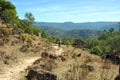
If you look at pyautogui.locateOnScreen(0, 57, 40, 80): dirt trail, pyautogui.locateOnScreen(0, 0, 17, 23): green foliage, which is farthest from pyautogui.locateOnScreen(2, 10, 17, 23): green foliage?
pyautogui.locateOnScreen(0, 57, 40, 80): dirt trail

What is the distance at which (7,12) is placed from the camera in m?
47.3

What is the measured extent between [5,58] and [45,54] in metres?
5.55

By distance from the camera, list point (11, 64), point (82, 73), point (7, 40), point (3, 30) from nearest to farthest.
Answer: point (82, 73) < point (11, 64) < point (7, 40) < point (3, 30)

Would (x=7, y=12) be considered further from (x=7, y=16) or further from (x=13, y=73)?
(x=13, y=73)

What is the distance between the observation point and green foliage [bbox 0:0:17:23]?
46.3 metres

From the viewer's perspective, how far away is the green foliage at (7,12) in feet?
152

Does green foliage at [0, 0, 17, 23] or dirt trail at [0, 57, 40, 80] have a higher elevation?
green foliage at [0, 0, 17, 23]

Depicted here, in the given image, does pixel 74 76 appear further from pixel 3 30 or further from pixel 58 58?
pixel 3 30

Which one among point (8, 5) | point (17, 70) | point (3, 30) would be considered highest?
point (8, 5)

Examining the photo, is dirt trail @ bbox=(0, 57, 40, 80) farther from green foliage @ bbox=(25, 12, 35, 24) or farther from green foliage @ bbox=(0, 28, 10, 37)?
green foliage @ bbox=(25, 12, 35, 24)

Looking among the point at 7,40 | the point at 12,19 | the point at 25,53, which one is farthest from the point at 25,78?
the point at 12,19

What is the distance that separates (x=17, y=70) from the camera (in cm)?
2117

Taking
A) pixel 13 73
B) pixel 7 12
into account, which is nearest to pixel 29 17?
pixel 7 12

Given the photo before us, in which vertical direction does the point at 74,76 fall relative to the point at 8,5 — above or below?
below
